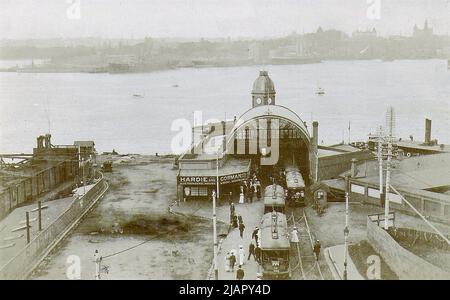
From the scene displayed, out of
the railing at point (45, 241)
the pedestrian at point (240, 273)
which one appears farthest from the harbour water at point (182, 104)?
the pedestrian at point (240, 273)

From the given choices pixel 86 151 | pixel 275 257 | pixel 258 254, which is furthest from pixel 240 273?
pixel 86 151

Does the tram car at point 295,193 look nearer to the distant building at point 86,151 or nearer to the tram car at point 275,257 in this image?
the tram car at point 275,257

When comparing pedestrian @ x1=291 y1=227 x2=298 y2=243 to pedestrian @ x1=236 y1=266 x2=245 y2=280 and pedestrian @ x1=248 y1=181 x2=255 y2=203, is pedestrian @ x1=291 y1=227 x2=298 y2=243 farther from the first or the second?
pedestrian @ x1=248 y1=181 x2=255 y2=203

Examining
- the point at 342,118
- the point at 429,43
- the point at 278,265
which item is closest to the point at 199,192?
the point at 278,265

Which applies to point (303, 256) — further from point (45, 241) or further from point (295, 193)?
point (45, 241)

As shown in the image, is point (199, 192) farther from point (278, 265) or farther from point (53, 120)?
point (53, 120)

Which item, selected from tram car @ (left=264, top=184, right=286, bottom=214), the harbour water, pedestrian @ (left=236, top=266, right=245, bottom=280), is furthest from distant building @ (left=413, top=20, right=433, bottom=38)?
pedestrian @ (left=236, top=266, right=245, bottom=280)
